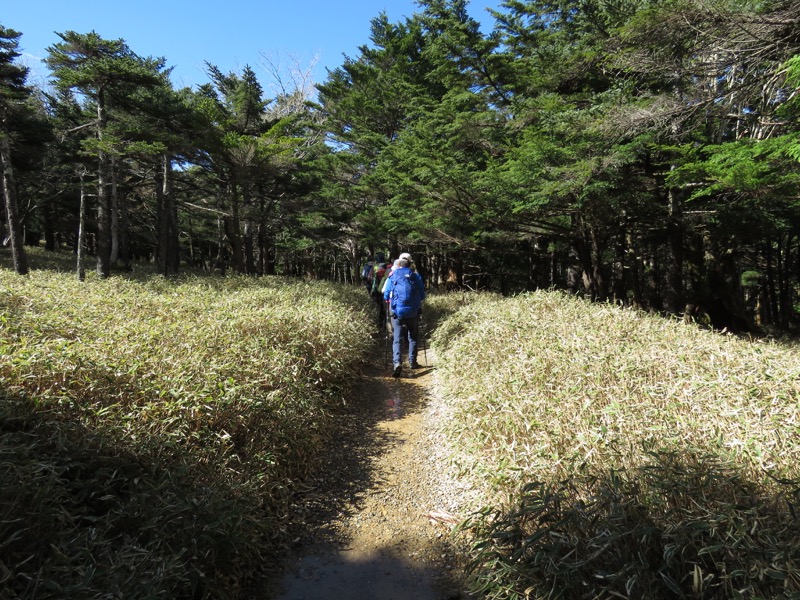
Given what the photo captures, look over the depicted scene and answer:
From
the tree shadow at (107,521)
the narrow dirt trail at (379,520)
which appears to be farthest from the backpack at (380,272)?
the tree shadow at (107,521)

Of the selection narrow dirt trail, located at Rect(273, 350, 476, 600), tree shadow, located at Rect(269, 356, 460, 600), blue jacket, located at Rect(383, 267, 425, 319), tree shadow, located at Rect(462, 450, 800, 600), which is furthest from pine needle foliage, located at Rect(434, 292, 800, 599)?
blue jacket, located at Rect(383, 267, 425, 319)

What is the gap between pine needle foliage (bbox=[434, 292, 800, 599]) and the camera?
180cm

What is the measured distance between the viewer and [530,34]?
38.2 ft

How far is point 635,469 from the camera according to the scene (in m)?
2.31

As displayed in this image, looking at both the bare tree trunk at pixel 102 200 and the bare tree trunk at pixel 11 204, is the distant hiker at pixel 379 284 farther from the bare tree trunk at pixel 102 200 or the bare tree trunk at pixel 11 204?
the bare tree trunk at pixel 11 204

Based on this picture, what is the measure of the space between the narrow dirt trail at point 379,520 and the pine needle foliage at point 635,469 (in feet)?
1.16

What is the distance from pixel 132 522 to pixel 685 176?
8767 mm

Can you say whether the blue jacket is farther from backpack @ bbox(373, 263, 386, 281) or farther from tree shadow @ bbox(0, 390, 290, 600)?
tree shadow @ bbox(0, 390, 290, 600)

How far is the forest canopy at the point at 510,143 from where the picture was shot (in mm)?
6711

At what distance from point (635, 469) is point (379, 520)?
1.93 meters

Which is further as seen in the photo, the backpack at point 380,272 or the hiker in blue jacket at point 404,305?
the backpack at point 380,272

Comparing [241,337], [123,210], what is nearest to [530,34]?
[241,337]

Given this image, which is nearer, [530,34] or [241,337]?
[241,337]

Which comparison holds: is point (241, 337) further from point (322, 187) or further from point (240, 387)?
point (322, 187)
